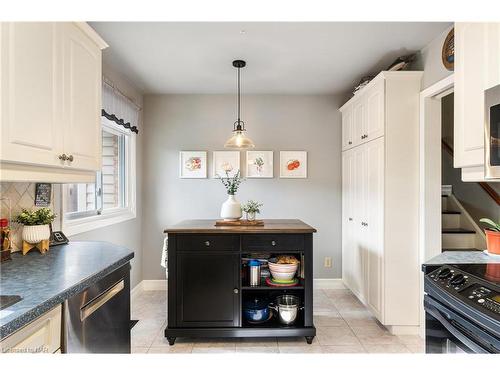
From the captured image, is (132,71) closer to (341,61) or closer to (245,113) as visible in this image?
(245,113)

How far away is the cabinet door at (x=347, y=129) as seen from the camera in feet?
10.8

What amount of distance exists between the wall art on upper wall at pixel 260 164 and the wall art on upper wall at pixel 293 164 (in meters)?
0.15

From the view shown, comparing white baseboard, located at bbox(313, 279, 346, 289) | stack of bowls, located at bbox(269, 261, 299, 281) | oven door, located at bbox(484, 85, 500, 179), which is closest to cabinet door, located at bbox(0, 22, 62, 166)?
stack of bowls, located at bbox(269, 261, 299, 281)

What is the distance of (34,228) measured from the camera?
1537 mm

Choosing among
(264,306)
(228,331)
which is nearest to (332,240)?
(264,306)

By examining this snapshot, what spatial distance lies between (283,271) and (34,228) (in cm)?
161

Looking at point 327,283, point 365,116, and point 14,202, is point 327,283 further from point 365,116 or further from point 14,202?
point 14,202

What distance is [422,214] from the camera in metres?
2.41

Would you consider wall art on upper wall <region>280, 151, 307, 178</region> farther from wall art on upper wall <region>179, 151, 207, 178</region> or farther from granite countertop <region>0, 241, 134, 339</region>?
granite countertop <region>0, 241, 134, 339</region>

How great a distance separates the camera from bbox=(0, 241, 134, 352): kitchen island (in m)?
0.83

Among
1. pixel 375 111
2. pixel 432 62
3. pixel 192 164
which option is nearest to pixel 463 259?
pixel 375 111

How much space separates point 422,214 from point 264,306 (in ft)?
4.84

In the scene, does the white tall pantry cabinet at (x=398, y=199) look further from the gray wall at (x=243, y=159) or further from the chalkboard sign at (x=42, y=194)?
the chalkboard sign at (x=42, y=194)

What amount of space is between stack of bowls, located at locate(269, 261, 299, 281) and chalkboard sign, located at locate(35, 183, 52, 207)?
162 cm
